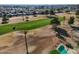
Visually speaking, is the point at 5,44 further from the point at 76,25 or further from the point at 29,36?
the point at 76,25

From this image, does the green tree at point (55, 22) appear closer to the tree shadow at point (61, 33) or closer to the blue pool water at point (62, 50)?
the tree shadow at point (61, 33)

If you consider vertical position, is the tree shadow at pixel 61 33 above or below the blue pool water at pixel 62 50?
above

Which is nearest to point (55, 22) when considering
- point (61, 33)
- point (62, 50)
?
point (61, 33)

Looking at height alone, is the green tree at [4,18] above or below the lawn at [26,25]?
above

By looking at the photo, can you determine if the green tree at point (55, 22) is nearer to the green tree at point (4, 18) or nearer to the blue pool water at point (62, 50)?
the blue pool water at point (62, 50)

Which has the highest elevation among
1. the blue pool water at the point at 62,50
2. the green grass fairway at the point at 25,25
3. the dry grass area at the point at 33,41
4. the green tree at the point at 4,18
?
the green tree at the point at 4,18

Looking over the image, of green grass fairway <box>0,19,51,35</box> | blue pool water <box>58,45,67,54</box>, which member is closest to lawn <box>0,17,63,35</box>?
green grass fairway <box>0,19,51,35</box>

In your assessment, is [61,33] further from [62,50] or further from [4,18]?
[4,18]

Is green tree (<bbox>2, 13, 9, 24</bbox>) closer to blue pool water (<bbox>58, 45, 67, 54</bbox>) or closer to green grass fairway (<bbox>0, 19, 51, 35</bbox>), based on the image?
green grass fairway (<bbox>0, 19, 51, 35</bbox>)

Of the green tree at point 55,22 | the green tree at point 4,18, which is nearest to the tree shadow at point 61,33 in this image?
the green tree at point 55,22

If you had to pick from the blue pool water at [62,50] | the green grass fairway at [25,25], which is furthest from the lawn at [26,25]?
the blue pool water at [62,50]

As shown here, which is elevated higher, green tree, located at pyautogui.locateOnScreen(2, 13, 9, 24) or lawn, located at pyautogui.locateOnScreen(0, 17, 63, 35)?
green tree, located at pyautogui.locateOnScreen(2, 13, 9, 24)
